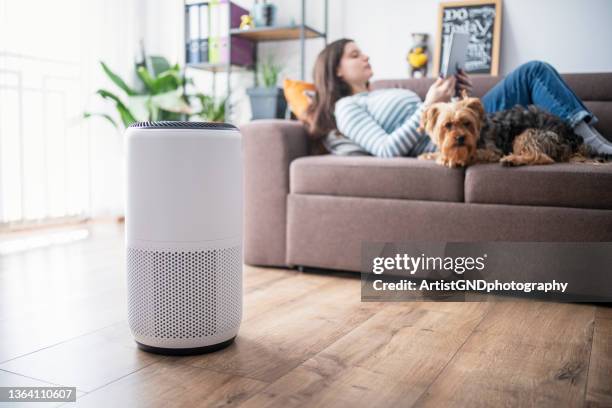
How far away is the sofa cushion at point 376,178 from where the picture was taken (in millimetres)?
2025

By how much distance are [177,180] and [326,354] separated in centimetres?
55

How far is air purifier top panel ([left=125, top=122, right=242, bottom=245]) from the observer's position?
4.15 ft

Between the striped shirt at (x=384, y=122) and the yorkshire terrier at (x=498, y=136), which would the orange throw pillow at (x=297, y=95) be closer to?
the striped shirt at (x=384, y=122)

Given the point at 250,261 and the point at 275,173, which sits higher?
the point at 275,173

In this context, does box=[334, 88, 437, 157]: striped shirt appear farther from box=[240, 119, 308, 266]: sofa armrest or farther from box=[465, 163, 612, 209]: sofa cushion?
box=[465, 163, 612, 209]: sofa cushion

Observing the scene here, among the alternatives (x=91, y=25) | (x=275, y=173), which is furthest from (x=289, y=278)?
(x=91, y=25)

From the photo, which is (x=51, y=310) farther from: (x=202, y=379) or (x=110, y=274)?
(x=202, y=379)

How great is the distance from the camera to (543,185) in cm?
186

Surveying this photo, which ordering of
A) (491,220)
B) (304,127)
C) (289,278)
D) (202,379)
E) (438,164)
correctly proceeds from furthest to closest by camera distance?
(304,127)
(289,278)
(438,164)
(491,220)
(202,379)

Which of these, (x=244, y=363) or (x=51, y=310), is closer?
(x=244, y=363)

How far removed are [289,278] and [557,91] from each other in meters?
1.33

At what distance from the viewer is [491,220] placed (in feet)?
6.35

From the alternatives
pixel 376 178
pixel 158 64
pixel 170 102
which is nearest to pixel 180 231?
pixel 376 178

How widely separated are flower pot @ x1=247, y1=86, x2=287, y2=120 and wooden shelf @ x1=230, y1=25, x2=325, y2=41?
0.36m
